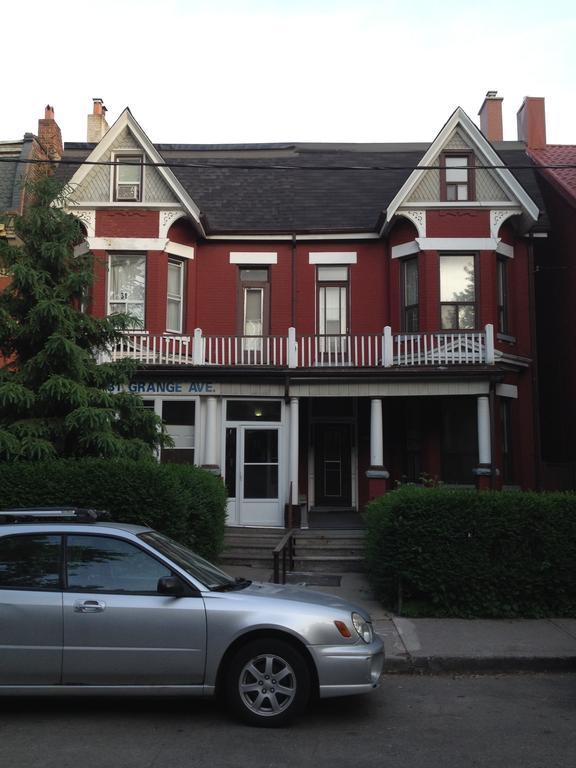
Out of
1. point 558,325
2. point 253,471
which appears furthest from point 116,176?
point 558,325

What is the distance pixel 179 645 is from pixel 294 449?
983cm

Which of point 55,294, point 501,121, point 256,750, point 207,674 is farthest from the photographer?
point 501,121

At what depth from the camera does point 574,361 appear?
17375mm

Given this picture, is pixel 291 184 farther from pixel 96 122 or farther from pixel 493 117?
pixel 493 117

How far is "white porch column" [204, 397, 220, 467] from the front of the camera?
15195 millimetres

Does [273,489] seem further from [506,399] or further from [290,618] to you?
[290,618]

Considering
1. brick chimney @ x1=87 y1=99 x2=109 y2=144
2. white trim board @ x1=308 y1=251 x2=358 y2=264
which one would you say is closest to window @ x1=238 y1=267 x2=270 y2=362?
white trim board @ x1=308 y1=251 x2=358 y2=264

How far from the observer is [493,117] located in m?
21.7

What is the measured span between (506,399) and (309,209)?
21.7 ft

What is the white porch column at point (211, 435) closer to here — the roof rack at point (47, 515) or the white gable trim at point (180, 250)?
the white gable trim at point (180, 250)

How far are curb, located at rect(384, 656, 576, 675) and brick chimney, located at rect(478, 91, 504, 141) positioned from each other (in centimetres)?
1772

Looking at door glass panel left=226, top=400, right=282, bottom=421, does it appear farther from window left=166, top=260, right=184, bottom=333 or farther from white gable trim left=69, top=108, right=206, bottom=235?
white gable trim left=69, top=108, right=206, bottom=235

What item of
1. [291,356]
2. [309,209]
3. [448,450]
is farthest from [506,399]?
[309,209]

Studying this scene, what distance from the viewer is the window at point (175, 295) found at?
16.7m
